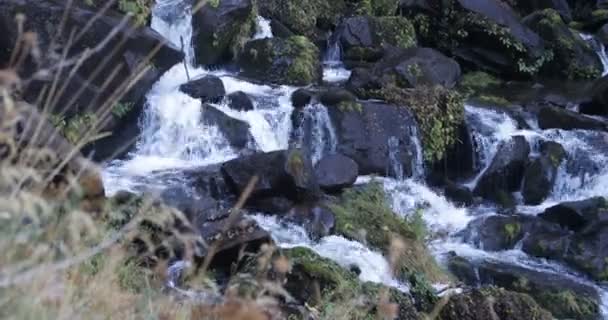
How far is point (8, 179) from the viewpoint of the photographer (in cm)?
199

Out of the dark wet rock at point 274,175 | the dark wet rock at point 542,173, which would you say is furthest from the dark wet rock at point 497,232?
the dark wet rock at point 274,175

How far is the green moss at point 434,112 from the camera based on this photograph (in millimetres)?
11625

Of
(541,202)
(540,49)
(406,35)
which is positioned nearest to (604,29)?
(540,49)

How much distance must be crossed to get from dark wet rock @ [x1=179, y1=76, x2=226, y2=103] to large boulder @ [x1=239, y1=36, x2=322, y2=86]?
1.47 metres

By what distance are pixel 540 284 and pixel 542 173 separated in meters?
3.17

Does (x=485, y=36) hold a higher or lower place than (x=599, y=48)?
higher

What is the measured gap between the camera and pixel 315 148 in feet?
36.4

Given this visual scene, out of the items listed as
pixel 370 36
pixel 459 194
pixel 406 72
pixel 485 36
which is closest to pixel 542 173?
pixel 459 194

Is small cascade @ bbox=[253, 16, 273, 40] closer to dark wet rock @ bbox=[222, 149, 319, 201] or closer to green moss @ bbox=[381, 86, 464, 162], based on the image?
green moss @ bbox=[381, 86, 464, 162]

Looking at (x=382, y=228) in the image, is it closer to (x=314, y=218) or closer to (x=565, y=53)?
(x=314, y=218)

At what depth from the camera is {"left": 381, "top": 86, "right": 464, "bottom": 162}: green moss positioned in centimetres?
1162

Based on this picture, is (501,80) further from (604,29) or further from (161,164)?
(161,164)

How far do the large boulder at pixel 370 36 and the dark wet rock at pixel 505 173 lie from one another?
3.89m

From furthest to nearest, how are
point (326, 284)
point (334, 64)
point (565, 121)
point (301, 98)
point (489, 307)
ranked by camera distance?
1. point (334, 64)
2. point (565, 121)
3. point (301, 98)
4. point (326, 284)
5. point (489, 307)
